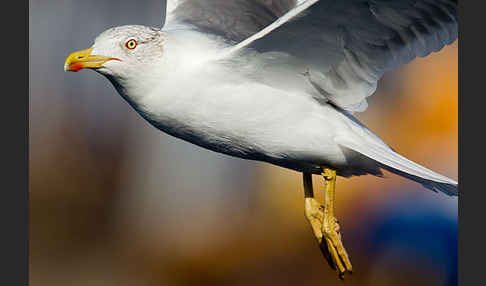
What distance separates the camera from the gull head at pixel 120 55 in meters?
1.66

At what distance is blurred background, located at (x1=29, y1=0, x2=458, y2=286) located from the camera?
9.54 ft

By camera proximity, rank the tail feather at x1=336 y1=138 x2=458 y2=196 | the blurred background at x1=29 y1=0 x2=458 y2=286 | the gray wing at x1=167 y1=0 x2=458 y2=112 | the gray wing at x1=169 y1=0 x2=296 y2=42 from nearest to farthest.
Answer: the gray wing at x1=167 y1=0 x2=458 y2=112 → the tail feather at x1=336 y1=138 x2=458 y2=196 → the gray wing at x1=169 y1=0 x2=296 y2=42 → the blurred background at x1=29 y1=0 x2=458 y2=286

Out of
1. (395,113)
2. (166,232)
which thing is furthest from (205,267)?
(395,113)

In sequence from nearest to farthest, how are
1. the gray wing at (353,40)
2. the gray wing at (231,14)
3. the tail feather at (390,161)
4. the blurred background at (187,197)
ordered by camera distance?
1. the gray wing at (353,40)
2. the tail feather at (390,161)
3. the gray wing at (231,14)
4. the blurred background at (187,197)

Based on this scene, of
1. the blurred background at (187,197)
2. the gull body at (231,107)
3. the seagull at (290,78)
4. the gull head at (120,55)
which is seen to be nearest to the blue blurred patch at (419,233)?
the blurred background at (187,197)

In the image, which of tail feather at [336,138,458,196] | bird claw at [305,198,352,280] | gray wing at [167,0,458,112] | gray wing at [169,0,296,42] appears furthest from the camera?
gray wing at [169,0,296,42]

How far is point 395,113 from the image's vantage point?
2.99m

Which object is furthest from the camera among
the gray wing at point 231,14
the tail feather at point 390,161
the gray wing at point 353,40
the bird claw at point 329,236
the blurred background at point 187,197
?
the blurred background at point 187,197

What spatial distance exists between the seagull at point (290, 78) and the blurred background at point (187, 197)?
1.07m

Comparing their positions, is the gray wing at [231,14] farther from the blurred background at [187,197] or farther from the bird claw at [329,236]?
the blurred background at [187,197]

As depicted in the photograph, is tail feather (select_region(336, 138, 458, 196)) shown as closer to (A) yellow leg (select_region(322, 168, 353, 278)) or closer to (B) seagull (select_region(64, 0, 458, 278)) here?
(B) seagull (select_region(64, 0, 458, 278))

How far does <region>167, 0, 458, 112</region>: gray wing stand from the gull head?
24 cm

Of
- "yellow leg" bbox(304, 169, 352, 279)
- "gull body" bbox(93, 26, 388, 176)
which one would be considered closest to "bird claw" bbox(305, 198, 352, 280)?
"yellow leg" bbox(304, 169, 352, 279)

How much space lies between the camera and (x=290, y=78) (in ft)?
5.89
